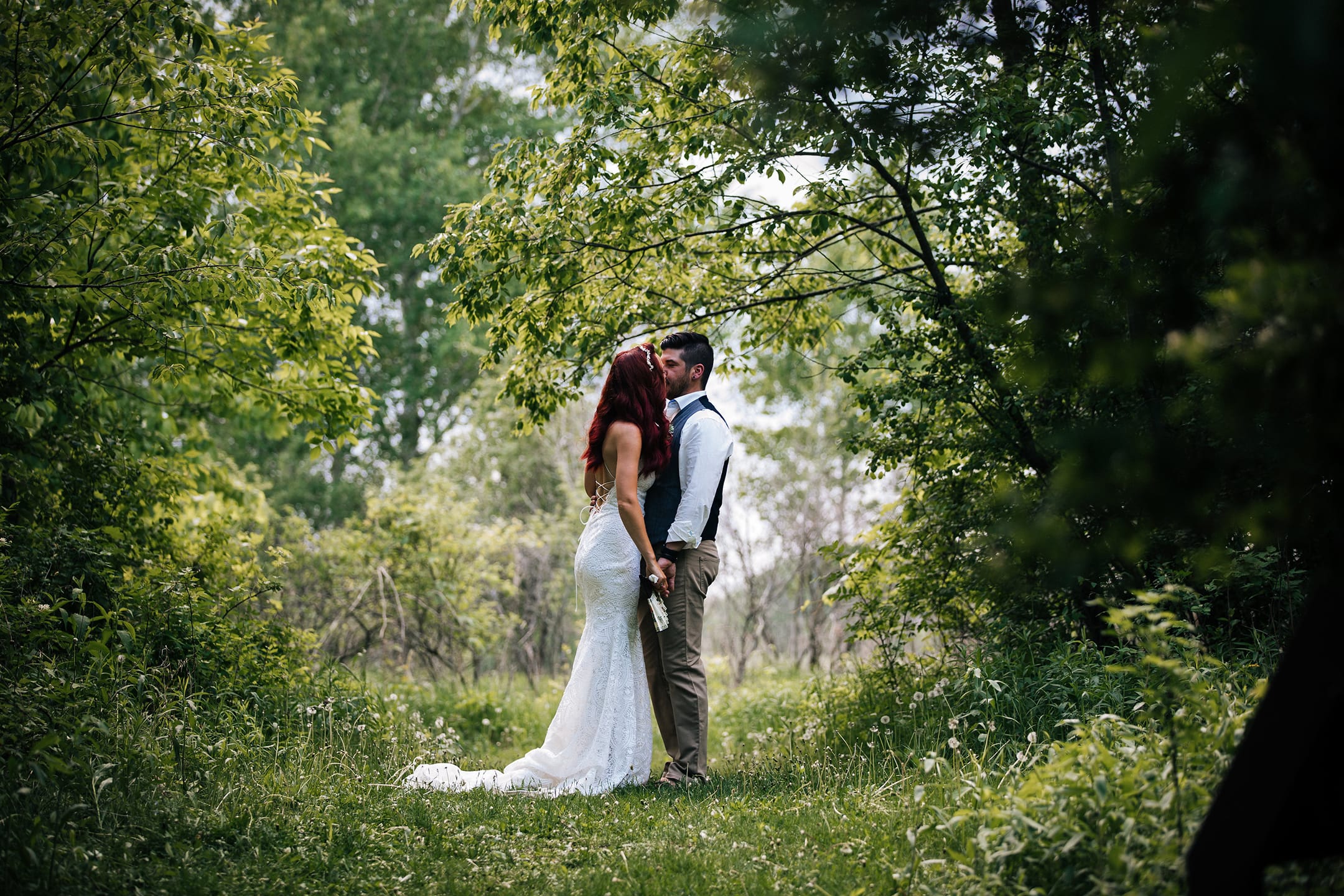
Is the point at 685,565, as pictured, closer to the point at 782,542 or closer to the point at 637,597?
the point at 637,597

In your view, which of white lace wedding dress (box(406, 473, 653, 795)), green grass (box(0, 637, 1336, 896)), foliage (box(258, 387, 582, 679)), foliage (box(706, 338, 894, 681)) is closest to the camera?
green grass (box(0, 637, 1336, 896))

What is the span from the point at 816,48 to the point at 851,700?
406 centimetres

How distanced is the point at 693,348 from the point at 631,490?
1072 millimetres

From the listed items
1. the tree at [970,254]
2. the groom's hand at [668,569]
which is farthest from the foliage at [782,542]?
the groom's hand at [668,569]

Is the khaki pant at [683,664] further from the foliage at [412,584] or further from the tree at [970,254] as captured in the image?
the foliage at [412,584]

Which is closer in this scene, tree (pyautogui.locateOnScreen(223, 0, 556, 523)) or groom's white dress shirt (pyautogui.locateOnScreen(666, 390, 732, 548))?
groom's white dress shirt (pyautogui.locateOnScreen(666, 390, 732, 548))

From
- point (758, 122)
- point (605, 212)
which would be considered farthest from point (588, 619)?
point (758, 122)

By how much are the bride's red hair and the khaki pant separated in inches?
22.9

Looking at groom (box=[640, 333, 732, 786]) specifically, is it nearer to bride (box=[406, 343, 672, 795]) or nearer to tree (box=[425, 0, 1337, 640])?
bride (box=[406, 343, 672, 795])

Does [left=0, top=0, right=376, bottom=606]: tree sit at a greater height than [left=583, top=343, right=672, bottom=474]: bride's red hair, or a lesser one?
greater

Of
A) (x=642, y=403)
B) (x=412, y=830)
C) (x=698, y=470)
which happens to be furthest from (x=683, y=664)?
(x=412, y=830)

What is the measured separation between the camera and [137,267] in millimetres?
5219

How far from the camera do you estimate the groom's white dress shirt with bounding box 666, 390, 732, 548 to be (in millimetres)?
4977

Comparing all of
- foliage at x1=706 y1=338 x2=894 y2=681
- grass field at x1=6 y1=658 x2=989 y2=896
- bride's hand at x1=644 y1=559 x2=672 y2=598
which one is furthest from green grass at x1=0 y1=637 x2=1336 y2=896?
foliage at x1=706 y1=338 x2=894 y2=681
